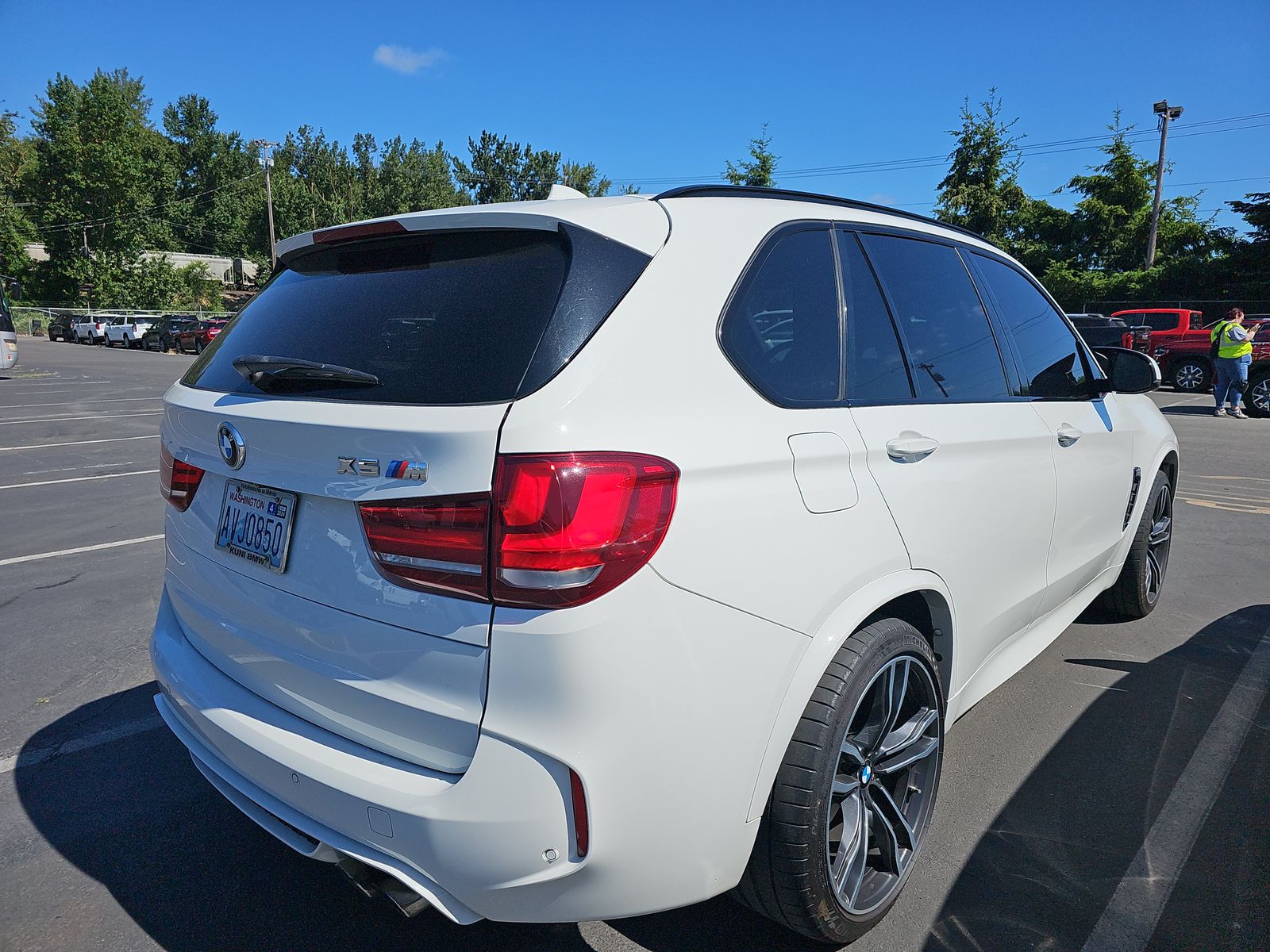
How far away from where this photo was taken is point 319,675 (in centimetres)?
184

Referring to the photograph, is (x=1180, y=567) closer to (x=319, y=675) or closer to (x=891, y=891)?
(x=891, y=891)

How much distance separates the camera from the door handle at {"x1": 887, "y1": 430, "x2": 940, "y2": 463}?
2176mm

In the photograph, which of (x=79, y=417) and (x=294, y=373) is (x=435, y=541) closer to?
(x=294, y=373)

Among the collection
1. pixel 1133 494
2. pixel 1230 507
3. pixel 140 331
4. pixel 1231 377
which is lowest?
pixel 1230 507

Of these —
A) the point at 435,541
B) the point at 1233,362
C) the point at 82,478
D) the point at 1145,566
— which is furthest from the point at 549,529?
the point at 1233,362

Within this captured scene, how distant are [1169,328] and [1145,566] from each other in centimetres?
1911

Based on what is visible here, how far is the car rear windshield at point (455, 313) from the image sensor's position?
169 cm

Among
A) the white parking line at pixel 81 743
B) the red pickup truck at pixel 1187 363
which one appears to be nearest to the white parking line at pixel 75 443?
the white parking line at pixel 81 743

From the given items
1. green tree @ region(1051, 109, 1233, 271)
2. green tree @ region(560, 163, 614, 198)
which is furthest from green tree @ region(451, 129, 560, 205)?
green tree @ region(1051, 109, 1233, 271)

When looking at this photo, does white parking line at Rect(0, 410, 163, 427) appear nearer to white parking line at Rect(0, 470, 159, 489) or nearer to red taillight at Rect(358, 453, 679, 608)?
white parking line at Rect(0, 470, 159, 489)

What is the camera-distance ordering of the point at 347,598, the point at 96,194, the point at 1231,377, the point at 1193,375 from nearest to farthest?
the point at 347,598 < the point at 1231,377 < the point at 1193,375 < the point at 96,194

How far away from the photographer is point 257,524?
1.97 meters

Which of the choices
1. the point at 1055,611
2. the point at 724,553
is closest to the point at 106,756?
the point at 724,553

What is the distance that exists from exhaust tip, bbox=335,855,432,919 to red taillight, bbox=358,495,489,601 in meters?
0.64
